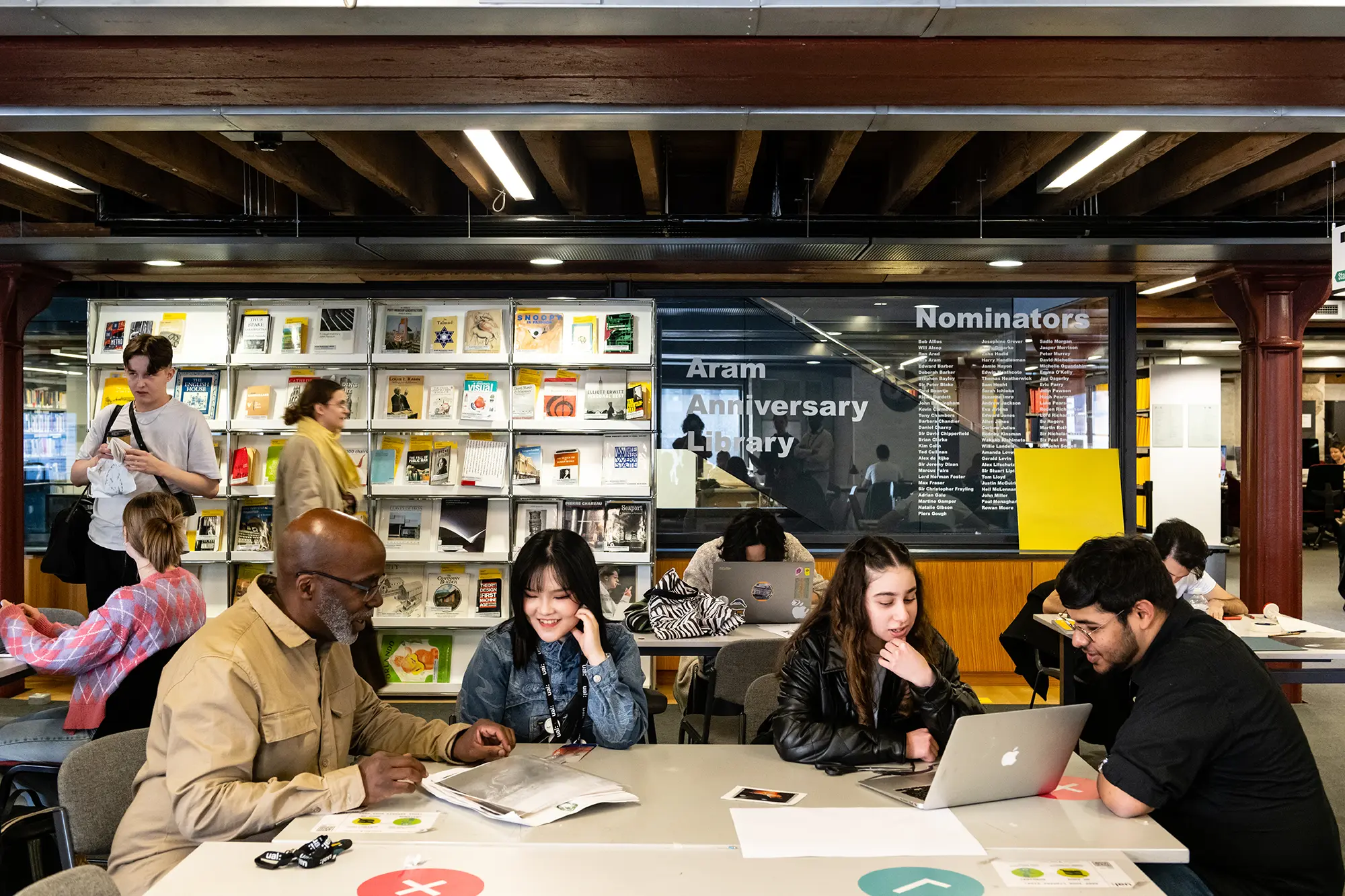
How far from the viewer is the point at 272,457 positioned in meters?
7.12

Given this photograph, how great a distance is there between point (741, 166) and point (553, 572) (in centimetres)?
267

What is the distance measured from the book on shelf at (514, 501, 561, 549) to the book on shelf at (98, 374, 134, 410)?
Result: 2774 mm

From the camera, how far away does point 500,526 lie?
23.2ft

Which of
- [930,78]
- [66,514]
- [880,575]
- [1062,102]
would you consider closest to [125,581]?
[66,514]

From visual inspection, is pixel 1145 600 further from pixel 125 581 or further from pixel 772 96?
pixel 125 581

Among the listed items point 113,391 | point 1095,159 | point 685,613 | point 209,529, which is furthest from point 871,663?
point 113,391

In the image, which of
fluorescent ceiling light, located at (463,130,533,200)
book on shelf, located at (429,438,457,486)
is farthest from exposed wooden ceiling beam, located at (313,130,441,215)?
book on shelf, located at (429,438,457,486)

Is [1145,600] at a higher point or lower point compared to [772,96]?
lower

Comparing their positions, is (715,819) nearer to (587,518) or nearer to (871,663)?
(871,663)

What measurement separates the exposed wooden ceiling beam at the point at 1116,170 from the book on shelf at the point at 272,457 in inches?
200

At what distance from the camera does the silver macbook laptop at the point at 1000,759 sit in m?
2.29

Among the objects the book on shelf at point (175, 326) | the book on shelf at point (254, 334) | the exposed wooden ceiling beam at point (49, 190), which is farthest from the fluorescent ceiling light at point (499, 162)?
the book on shelf at point (175, 326)

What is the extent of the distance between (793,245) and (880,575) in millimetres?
3283

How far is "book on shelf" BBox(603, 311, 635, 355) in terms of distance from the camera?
698 centimetres
